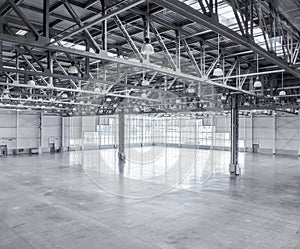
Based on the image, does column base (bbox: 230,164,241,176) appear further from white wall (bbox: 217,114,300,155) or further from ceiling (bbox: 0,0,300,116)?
white wall (bbox: 217,114,300,155)

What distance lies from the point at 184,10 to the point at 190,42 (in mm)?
7491

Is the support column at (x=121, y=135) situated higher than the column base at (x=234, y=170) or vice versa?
the support column at (x=121, y=135)

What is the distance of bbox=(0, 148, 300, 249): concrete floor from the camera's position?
35.6ft

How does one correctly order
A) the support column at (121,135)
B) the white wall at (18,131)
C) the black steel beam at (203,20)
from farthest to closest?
the white wall at (18,131) < the support column at (121,135) < the black steel beam at (203,20)

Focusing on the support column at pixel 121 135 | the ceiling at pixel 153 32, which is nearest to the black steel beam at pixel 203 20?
the ceiling at pixel 153 32

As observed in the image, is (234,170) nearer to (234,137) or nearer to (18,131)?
(234,137)

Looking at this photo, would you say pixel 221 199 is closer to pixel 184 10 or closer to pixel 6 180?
pixel 184 10

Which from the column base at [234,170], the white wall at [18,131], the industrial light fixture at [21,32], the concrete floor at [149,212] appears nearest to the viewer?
the concrete floor at [149,212]

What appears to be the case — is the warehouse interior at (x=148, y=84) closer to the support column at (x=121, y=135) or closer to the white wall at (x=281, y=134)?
the support column at (x=121, y=135)

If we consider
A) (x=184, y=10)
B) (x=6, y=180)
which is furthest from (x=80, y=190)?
(x=184, y=10)

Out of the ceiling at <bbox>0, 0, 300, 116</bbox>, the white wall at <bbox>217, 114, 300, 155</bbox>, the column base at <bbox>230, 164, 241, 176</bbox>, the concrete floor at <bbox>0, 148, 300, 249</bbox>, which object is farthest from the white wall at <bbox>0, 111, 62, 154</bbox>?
the white wall at <bbox>217, 114, 300, 155</bbox>

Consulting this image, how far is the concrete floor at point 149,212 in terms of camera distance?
35.6ft

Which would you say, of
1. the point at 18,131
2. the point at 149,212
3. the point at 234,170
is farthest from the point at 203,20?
the point at 18,131

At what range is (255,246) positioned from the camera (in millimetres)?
10336
